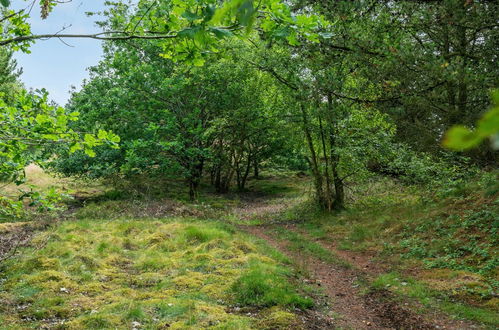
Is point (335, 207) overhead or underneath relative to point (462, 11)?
underneath

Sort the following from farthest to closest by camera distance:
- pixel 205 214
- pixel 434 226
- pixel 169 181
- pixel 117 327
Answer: pixel 169 181, pixel 205 214, pixel 434 226, pixel 117 327

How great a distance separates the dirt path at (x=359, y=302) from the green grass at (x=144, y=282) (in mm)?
758

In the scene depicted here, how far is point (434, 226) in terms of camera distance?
10695 mm

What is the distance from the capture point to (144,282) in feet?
24.7

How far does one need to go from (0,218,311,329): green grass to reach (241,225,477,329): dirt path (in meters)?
0.76

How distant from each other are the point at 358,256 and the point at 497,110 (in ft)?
35.1

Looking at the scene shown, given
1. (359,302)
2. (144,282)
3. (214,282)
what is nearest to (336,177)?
(359,302)

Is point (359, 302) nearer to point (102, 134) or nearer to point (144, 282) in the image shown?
point (144, 282)

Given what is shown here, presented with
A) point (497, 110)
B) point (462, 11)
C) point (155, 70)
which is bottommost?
point (497, 110)

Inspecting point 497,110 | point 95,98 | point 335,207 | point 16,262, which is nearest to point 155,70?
point 95,98

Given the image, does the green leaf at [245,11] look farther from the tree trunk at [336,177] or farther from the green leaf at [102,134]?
the tree trunk at [336,177]

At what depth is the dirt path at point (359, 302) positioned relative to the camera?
6051 millimetres

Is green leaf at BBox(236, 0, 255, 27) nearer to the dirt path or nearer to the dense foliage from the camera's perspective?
the dense foliage

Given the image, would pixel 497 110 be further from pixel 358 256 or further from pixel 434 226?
pixel 434 226
